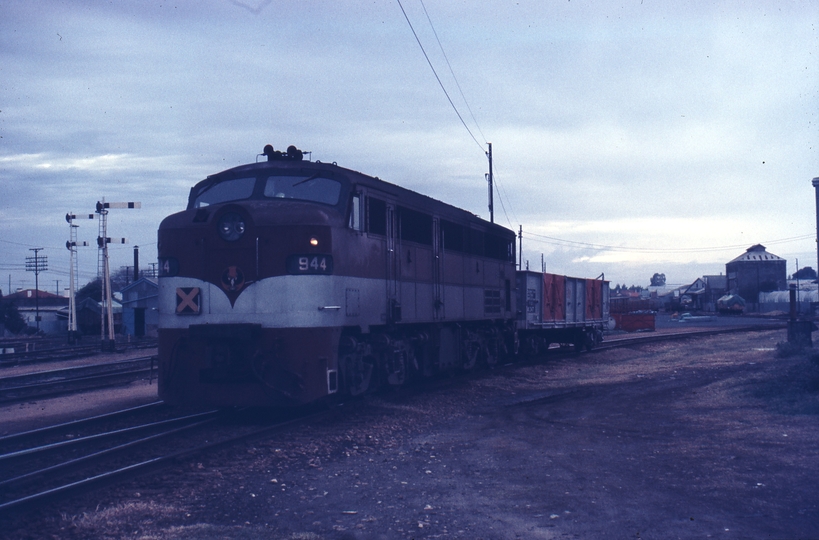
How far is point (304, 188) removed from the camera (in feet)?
37.5

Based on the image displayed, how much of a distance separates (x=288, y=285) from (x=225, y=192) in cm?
250

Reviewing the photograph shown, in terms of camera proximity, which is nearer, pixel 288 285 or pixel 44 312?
pixel 288 285

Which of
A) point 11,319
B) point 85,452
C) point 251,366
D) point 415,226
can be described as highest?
point 415,226

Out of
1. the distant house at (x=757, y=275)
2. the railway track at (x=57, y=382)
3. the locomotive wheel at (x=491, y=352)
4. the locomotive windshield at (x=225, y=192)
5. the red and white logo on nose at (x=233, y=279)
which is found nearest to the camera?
the red and white logo on nose at (x=233, y=279)

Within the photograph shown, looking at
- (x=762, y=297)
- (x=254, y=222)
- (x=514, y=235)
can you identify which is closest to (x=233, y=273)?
(x=254, y=222)

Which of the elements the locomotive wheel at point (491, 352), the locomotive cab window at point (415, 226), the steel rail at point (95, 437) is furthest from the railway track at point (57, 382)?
the locomotive wheel at point (491, 352)

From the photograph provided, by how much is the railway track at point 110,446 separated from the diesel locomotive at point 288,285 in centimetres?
58

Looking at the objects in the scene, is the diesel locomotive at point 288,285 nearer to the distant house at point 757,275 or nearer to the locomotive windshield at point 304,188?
the locomotive windshield at point 304,188

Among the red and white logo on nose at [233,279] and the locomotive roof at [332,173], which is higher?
the locomotive roof at [332,173]

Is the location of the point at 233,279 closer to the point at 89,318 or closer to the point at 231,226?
the point at 231,226

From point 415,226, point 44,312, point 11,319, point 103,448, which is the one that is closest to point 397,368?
point 415,226

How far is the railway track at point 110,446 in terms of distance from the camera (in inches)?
281

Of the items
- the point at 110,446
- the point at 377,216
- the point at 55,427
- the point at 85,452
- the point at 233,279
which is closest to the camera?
the point at 85,452

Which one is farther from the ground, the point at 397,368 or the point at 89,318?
the point at 397,368
